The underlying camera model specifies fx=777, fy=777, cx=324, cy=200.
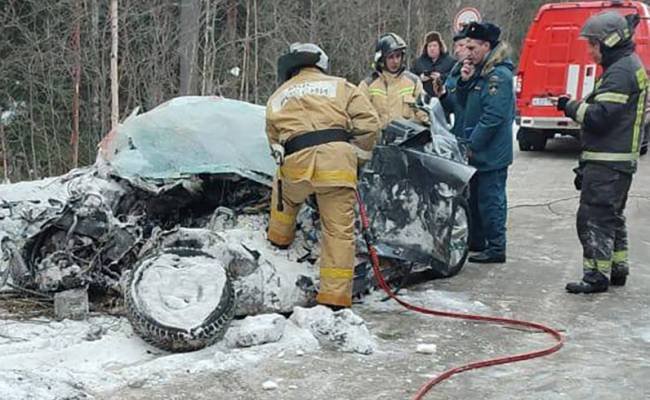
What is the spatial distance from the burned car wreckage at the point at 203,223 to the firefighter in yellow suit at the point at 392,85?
14.5 inches

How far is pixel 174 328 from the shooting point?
3922 millimetres

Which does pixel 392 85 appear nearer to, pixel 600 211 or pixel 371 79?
pixel 371 79

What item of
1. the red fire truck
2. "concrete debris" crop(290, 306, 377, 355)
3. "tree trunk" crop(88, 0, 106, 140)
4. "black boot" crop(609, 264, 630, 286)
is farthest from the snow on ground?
the red fire truck

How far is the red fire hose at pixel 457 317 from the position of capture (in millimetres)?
3887

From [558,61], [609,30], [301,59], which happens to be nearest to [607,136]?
[609,30]

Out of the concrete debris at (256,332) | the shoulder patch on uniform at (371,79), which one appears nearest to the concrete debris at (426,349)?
the concrete debris at (256,332)

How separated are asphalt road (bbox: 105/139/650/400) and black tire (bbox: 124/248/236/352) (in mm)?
269

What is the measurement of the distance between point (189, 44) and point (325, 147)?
936 cm

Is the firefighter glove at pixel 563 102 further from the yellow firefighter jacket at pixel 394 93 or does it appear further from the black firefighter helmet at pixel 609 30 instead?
the yellow firefighter jacket at pixel 394 93

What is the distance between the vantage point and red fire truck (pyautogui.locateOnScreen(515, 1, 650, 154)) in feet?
39.9

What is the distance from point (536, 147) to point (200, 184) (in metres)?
9.51

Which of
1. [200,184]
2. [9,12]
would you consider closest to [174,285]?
[200,184]

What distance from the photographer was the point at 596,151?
5.29 m

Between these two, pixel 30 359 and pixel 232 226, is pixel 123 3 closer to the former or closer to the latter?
pixel 232 226
